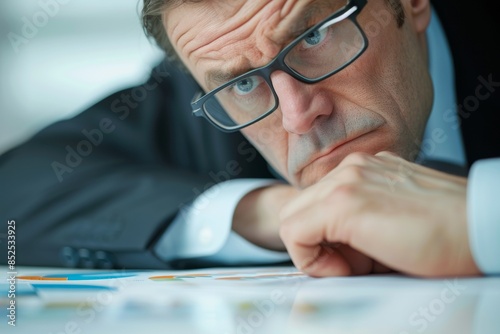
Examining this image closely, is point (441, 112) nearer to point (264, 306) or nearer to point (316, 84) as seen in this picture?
point (316, 84)

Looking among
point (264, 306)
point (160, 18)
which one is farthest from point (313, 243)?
point (160, 18)

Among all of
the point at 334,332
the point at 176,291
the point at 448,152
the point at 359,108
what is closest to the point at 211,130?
the point at 448,152

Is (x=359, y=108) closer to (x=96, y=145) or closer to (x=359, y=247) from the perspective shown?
(x=359, y=247)

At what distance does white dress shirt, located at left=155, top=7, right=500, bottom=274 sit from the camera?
29.1 inches

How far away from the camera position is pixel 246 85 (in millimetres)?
1159

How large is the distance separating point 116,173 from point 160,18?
0.33m

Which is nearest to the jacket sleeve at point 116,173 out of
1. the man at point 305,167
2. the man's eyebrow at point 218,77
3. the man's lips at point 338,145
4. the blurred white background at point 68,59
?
the man at point 305,167

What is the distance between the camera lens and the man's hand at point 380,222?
0.73m

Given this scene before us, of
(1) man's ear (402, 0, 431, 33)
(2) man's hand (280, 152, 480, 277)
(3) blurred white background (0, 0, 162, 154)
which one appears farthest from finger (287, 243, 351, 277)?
(3) blurred white background (0, 0, 162, 154)

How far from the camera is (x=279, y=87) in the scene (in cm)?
107

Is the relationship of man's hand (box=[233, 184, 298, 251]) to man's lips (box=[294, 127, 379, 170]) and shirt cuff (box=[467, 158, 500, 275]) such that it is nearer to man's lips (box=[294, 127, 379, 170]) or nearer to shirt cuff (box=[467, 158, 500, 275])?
man's lips (box=[294, 127, 379, 170])

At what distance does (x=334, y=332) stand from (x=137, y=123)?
124 cm

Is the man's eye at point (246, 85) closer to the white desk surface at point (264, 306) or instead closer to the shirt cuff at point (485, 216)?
the white desk surface at point (264, 306)

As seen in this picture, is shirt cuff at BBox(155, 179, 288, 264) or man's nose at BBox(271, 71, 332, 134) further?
shirt cuff at BBox(155, 179, 288, 264)
